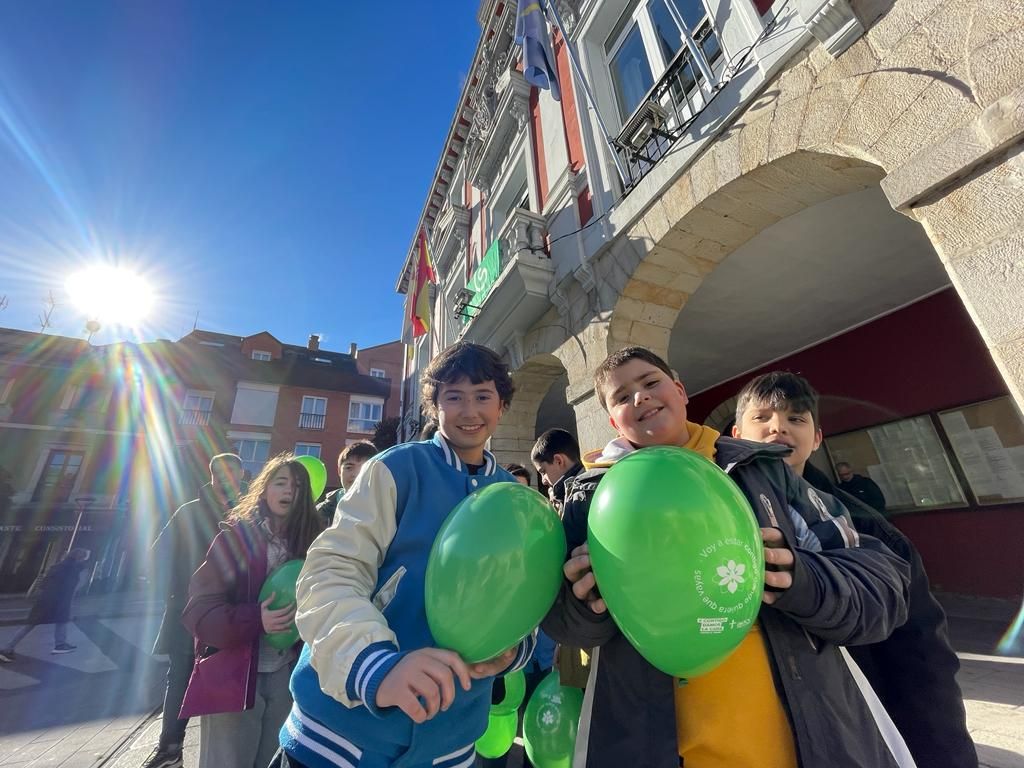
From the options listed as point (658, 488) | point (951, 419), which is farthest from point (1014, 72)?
point (951, 419)

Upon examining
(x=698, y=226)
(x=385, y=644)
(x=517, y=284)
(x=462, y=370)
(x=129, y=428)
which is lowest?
(x=385, y=644)

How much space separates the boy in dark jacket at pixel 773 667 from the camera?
3.00 feet

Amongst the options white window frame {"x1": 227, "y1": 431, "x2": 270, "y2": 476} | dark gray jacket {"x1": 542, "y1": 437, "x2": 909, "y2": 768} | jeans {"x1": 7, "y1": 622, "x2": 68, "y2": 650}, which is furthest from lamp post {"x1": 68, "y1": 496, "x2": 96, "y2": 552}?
dark gray jacket {"x1": 542, "y1": 437, "x2": 909, "y2": 768}

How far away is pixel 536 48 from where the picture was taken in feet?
17.0

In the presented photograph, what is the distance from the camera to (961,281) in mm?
1803

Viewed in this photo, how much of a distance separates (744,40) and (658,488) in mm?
4008

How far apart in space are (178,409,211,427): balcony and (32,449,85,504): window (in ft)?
12.8

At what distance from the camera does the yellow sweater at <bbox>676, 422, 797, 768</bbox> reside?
37.3 inches

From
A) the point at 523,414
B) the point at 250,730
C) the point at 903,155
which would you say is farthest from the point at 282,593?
the point at 523,414

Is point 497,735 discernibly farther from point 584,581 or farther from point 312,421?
point 312,421

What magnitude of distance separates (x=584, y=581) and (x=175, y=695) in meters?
3.20

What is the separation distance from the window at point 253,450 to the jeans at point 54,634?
1142 centimetres

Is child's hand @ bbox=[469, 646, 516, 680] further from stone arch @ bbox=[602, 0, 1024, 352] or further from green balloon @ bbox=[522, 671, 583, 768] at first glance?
stone arch @ bbox=[602, 0, 1024, 352]

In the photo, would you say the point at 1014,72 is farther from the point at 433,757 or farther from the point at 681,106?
the point at 433,757
